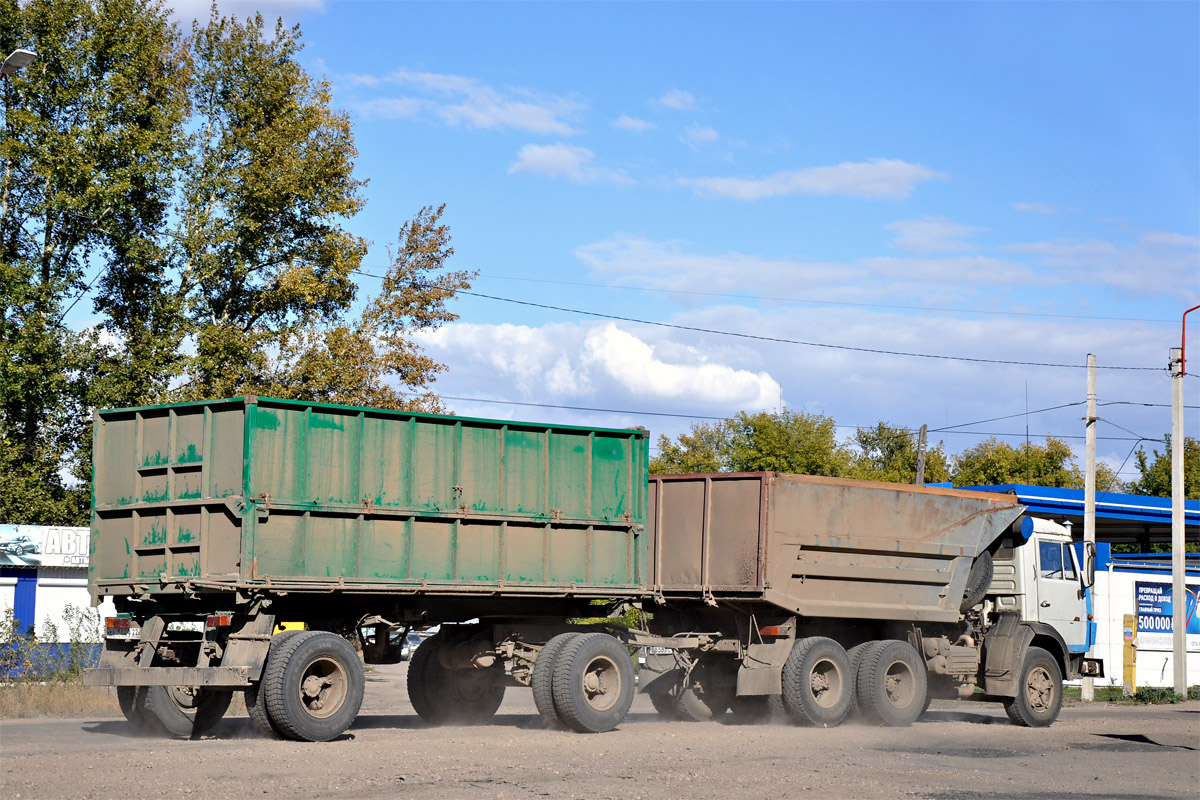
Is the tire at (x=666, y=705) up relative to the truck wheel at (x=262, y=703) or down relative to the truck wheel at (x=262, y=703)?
down

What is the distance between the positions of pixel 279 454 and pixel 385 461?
117 cm

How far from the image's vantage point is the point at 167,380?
3155 centimetres

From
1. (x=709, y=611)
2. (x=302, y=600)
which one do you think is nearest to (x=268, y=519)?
(x=302, y=600)

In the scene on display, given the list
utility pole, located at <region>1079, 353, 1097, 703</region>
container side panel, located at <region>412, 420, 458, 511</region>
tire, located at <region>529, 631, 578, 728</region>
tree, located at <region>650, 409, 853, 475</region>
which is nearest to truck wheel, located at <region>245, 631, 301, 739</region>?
container side panel, located at <region>412, 420, 458, 511</region>

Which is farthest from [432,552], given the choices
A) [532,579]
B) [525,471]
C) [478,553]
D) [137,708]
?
[137,708]

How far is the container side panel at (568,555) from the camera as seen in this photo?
14914 mm

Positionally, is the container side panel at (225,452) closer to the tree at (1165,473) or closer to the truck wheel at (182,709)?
the truck wheel at (182,709)

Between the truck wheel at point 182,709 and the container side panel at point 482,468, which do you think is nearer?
the truck wheel at point 182,709

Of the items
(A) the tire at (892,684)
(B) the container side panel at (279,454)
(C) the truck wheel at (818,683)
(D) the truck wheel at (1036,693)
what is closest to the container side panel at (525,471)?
(B) the container side panel at (279,454)

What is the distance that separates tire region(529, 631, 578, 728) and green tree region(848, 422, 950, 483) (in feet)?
206

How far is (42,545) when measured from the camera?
96.6 ft

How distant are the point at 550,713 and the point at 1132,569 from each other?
2268 cm

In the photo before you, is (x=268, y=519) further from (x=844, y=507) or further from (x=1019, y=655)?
(x=1019, y=655)

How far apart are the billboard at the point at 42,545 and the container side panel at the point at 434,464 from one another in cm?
1771
